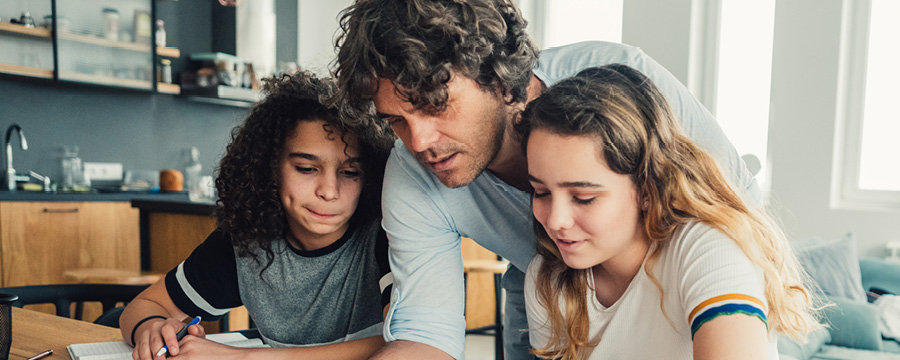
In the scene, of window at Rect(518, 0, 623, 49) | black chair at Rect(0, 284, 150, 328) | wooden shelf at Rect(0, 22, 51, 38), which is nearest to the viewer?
black chair at Rect(0, 284, 150, 328)

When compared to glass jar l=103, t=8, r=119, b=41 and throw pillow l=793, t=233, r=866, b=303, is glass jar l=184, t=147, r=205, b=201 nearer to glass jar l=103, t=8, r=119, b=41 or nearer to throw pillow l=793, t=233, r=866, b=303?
glass jar l=103, t=8, r=119, b=41

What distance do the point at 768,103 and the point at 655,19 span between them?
91 centimetres

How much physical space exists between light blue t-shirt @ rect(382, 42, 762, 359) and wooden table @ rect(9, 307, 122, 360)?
559 mm

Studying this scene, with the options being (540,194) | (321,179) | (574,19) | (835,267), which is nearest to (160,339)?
(321,179)

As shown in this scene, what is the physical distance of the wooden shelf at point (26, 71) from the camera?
143 inches

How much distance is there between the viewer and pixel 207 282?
4.48ft

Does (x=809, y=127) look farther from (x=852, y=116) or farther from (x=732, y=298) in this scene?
(x=732, y=298)

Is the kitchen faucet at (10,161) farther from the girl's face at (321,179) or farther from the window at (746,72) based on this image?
the window at (746,72)

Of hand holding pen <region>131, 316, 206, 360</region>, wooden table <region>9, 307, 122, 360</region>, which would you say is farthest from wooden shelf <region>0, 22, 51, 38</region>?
hand holding pen <region>131, 316, 206, 360</region>

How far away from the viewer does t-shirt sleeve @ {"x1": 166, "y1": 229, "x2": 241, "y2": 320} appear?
4.49ft

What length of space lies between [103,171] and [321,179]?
12.1ft

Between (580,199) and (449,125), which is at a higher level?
(449,125)

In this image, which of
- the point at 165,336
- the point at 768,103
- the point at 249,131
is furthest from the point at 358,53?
the point at 768,103

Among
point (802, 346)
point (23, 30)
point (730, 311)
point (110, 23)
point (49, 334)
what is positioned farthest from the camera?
point (110, 23)
